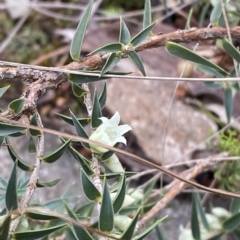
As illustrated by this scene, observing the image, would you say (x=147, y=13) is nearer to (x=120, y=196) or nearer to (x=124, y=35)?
(x=124, y=35)

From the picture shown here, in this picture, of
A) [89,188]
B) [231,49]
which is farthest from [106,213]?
[231,49]

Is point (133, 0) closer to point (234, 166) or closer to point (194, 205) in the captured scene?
point (234, 166)

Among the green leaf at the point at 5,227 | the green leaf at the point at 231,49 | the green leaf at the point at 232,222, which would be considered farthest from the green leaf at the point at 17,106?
the green leaf at the point at 232,222

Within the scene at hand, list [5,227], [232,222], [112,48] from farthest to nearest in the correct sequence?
[232,222] → [112,48] → [5,227]

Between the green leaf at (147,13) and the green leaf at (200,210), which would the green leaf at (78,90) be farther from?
the green leaf at (200,210)

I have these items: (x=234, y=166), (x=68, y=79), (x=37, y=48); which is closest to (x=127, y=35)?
(x=68, y=79)

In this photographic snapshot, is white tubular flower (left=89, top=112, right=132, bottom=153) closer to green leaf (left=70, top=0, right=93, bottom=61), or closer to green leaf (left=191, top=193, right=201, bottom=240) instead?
green leaf (left=70, top=0, right=93, bottom=61)
